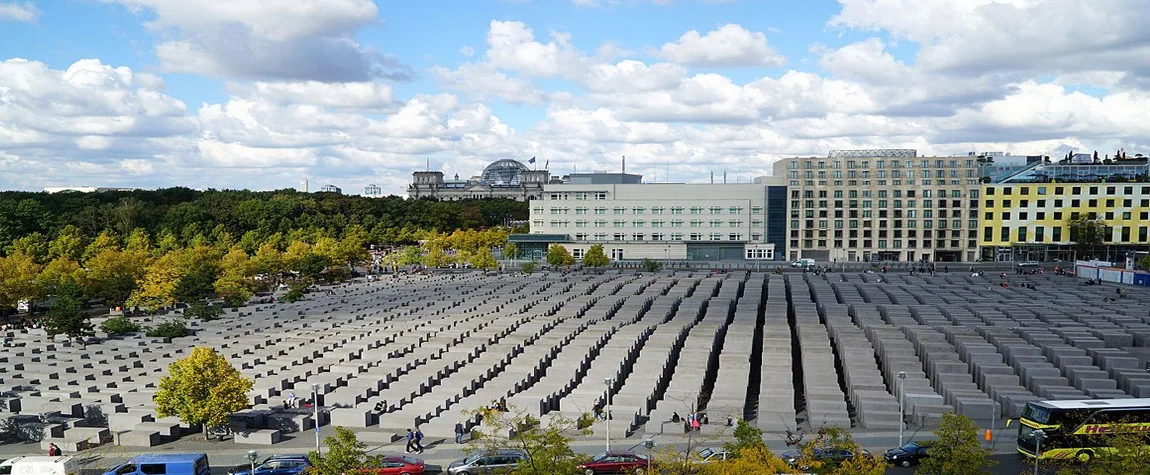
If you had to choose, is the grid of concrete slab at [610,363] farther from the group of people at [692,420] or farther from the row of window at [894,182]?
the row of window at [894,182]

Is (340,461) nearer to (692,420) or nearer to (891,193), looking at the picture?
(692,420)

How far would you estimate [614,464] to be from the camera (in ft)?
70.8

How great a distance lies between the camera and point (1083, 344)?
3822 centimetres

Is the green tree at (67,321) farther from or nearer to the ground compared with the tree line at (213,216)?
nearer to the ground

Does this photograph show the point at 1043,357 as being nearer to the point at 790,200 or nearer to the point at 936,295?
the point at 936,295

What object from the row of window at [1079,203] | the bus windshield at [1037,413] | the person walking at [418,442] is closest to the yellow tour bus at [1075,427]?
the bus windshield at [1037,413]

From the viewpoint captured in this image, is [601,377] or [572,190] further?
[572,190]

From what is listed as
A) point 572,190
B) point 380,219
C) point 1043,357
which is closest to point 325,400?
point 1043,357

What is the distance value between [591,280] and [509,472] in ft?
195

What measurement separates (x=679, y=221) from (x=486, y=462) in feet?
291

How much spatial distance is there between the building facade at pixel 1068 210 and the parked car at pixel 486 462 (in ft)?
311

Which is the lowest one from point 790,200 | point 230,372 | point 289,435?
point 289,435

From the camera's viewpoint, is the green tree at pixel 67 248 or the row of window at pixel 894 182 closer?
the green tree at pixel 67 248

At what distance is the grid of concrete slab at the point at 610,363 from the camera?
2689cm
